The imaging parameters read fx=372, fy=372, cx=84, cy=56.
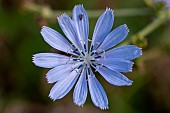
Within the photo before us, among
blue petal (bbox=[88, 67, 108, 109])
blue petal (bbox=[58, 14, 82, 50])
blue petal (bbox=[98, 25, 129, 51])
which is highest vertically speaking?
blue petal (bbox=[58, 14, 82, 50])

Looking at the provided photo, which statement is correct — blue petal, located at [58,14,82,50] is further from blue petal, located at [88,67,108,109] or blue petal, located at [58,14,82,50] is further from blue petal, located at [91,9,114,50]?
blue petal, located at [88,67,108,109]

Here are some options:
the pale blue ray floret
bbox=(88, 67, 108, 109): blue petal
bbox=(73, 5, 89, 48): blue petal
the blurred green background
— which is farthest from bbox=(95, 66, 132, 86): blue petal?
the blurred green background

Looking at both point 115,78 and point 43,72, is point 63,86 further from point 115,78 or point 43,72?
point 43,72

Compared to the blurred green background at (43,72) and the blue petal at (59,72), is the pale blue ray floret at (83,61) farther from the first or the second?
the blurred green background at (43,72)

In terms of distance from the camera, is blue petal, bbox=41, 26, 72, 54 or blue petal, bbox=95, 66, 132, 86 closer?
blue petal, bbox=95, 66, 132, 86

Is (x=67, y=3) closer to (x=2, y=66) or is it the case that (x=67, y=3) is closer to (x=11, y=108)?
(x=2, y=66)

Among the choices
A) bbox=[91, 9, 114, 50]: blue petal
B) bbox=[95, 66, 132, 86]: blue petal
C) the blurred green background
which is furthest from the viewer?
the blurred green background

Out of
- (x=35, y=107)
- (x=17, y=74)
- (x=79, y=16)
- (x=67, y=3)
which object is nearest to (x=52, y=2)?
(x=67, y=3)

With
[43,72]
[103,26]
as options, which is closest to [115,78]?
[103,26]

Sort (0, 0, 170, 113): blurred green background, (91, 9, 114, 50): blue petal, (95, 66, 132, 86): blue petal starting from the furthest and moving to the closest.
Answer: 1. (0, 0, 170, 113): blurred green background
2. (91, 9, 114, 50): blue petal
3. (95, 66, 132, 86): blue petal
